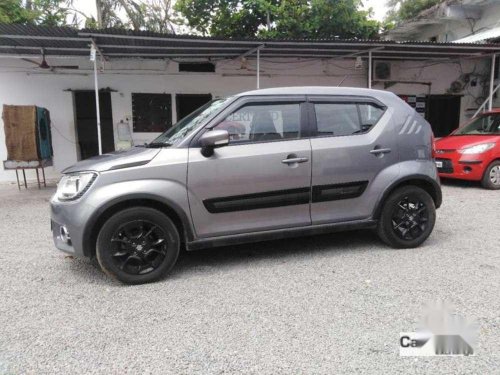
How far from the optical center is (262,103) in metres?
4.14

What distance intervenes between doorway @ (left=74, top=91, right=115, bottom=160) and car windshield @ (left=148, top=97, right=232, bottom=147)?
7.13m

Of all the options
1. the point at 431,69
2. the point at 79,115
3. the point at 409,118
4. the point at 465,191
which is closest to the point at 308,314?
Result: the point at 409,118

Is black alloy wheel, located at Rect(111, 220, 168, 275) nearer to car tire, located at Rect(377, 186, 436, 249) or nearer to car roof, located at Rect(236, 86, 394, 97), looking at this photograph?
car roof, located at Rect(236, 86, 394, 97)

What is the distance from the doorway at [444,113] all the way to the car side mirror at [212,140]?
10.7 m

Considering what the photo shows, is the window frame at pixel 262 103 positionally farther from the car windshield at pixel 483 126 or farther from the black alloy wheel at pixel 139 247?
the car windshield at pixel 483 126

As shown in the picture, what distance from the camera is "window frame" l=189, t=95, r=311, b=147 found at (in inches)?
153

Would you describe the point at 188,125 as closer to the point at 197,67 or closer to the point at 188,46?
the point at 188,46

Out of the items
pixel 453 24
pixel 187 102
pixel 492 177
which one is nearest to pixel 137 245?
pixel 492 177

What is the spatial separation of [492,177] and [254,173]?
6277 mm

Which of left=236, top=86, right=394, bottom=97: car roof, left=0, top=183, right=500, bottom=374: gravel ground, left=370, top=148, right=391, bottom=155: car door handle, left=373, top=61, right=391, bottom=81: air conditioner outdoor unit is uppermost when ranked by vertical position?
left=373, top=61, right=391, bottom=81: air conditioner outdoor unit

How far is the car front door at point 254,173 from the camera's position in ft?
12.5

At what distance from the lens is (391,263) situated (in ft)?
13.7

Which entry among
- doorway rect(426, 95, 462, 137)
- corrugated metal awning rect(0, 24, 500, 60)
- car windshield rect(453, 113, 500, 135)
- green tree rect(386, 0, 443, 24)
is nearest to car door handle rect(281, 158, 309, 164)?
corrugated metal awning rect(0, 24, 500, 60)

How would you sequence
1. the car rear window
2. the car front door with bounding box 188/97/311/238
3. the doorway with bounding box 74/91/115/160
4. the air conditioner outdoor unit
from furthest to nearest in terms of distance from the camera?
1. the air conditioner outdoor unit
2. the doorway with bounding box 74/91/115/160
3. the car rear window
4. the car front door with bounding box 188/97/311/238
